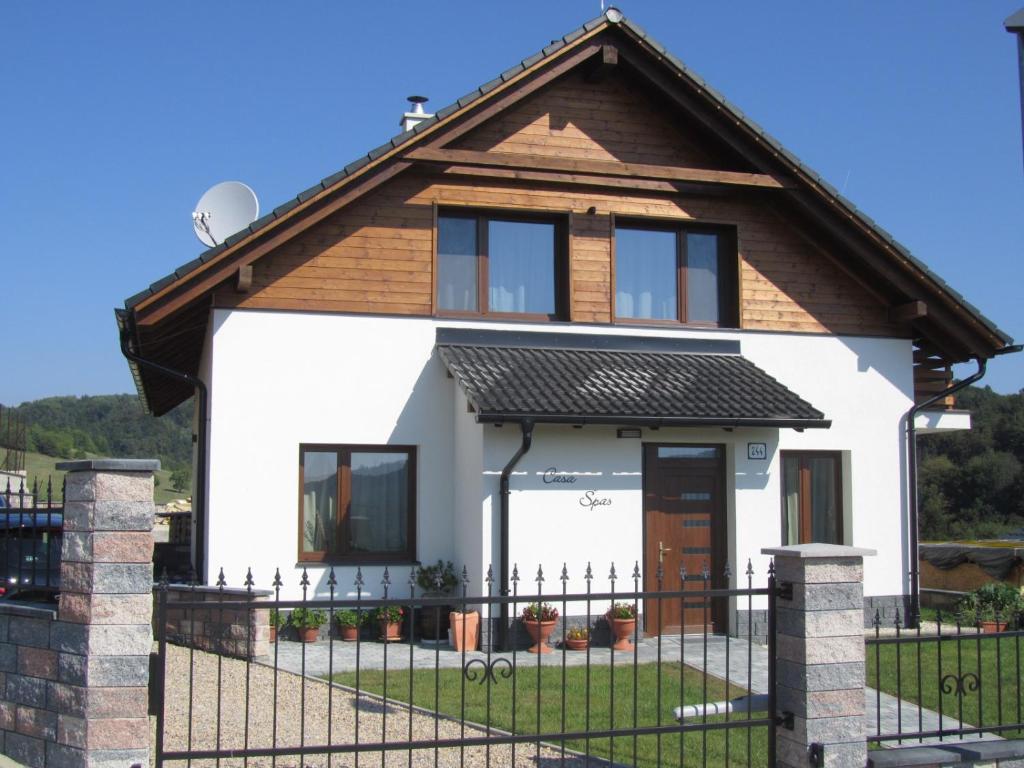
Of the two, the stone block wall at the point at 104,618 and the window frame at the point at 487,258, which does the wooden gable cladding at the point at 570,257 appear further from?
the stone block wall at the point at 104,618

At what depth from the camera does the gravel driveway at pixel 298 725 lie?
7.14 metres

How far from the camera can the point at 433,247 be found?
13.4m

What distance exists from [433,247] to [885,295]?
6.38 meters

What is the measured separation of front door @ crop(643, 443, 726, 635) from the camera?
1336cm

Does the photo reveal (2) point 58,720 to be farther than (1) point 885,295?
No

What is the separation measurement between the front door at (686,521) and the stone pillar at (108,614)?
8.31 metres

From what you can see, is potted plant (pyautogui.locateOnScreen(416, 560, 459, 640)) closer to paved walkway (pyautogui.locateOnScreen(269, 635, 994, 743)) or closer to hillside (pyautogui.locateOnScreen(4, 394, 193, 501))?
paved walkway (pyautogui.locateOnScreen(269, 635, 994, 743))

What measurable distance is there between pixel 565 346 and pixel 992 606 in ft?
21.8

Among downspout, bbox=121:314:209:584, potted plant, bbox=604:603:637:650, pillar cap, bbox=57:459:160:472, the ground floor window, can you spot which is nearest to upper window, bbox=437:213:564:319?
downspout, bbox=121:314:209:584

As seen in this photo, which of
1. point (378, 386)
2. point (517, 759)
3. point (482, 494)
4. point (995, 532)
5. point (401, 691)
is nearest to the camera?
point (517, 759)

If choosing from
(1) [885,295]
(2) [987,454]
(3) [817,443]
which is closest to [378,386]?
(3) [817,443]

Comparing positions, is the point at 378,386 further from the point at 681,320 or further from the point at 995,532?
the point at 995,532

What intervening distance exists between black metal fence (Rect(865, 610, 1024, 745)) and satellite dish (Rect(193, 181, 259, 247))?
9.48 m

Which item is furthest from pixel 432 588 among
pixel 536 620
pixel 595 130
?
pixel 595 130
